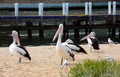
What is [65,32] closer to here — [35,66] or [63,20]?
[63,20]

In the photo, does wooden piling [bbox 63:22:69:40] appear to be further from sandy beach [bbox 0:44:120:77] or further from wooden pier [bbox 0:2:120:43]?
sandy beach [bbox 0:44:120:77]

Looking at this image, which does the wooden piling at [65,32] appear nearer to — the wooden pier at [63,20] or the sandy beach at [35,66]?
the wooden pier at [63,20]

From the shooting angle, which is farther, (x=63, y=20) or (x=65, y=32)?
(x=65, y=32)

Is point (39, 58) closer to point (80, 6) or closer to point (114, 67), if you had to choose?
point (114, 67)

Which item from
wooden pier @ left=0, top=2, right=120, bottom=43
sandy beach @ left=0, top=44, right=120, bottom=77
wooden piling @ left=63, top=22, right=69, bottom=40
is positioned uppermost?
sandy beach @ left=0, top=44, right=120, bottom=77

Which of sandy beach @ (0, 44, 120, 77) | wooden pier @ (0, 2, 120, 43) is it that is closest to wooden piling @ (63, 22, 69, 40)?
wooden pier @ (0, 2, 120, 43)

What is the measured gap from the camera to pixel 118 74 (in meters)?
7.60

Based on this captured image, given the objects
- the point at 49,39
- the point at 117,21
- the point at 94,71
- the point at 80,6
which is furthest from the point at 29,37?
the point at 94,71

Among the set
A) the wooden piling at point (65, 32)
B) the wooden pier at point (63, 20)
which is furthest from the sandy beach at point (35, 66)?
the wooden piling at point (65, 32)

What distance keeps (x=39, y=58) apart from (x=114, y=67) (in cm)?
679

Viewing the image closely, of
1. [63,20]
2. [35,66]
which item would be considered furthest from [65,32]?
[35,66]

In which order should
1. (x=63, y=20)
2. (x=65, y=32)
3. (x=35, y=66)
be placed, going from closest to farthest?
(x=35, y=66) → (x=63, y=20) → (x=65, y=32)

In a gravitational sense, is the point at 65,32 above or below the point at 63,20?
below

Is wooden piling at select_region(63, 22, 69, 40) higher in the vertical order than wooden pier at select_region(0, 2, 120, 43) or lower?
lower
